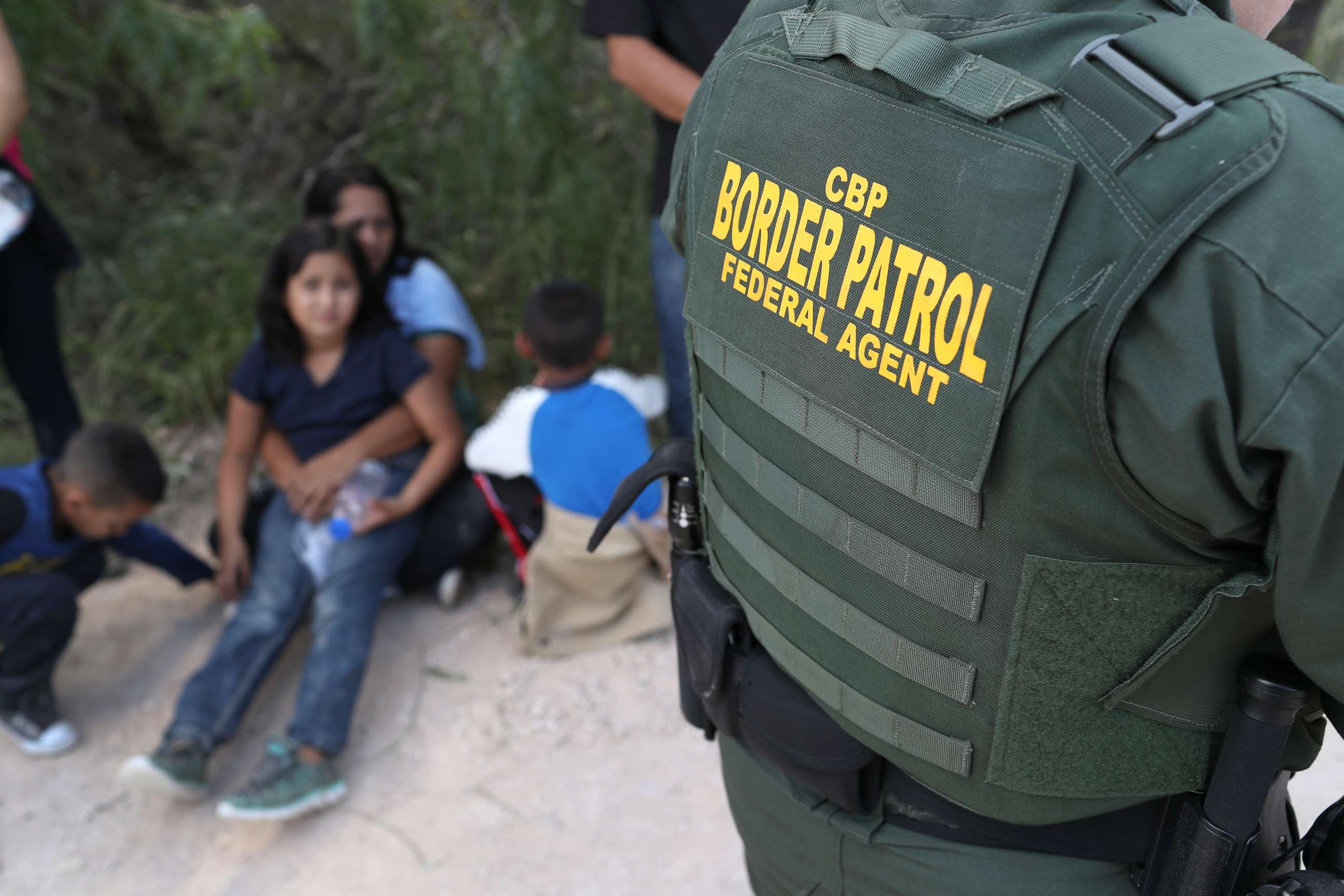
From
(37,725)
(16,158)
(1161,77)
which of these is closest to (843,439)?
(1161,77)

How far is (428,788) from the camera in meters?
2.47

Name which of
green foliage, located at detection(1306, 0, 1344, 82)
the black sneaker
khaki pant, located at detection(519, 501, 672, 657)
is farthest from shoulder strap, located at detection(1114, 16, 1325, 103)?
green foliage, located at detection(1306, 0, 1344, 82)

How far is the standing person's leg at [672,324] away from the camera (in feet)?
9.05

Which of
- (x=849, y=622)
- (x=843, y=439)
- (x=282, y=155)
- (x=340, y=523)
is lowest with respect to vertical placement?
(x=340, y=523)

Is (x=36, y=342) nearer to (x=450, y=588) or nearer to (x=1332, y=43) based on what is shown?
(x=450, y=588)

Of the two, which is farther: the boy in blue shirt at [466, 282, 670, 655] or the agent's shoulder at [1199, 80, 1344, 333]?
the boy in blue shirt at [466, 282, 670, 655]

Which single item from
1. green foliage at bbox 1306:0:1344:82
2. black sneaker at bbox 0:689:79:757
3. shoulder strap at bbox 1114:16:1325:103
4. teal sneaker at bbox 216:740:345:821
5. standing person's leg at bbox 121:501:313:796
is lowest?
black sneaker at bbox 0:689:79:757

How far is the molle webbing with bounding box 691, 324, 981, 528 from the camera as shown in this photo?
883 mm

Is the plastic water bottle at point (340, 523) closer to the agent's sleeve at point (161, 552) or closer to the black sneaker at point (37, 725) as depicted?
the agent's sleeve at point (161, 552)

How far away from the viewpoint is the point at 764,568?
116cm

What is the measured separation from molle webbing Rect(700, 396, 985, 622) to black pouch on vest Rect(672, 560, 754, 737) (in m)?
0.19

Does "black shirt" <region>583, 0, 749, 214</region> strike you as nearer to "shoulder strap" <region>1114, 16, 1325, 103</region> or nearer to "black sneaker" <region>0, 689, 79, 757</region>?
"shoulder strap" <region>1114, 16, 1325, 103</region>

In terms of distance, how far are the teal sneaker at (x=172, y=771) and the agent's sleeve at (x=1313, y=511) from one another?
220 cm

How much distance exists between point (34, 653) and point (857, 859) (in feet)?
7.11
